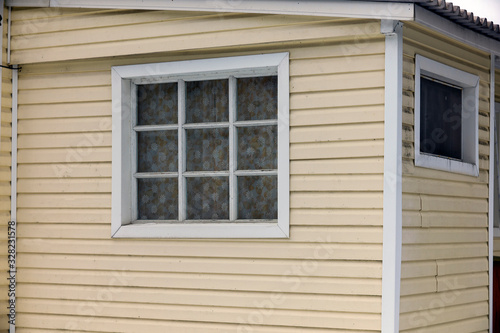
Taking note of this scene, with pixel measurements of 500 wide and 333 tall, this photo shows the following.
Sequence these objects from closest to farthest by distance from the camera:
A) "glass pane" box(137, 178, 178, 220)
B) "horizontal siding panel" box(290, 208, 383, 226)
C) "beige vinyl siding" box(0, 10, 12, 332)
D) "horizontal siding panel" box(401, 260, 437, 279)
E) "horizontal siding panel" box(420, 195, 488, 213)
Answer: "horizontal siding panel" box(290, 208, 383, 226)
"horizontal siding panel" box(401, 260, 437, 279)
"horizontal siding panel" box(420, 195, 488, 213)
"glass pane" box(137, 178, 178, 220)
"beige vinyl siding" box(0, 10, 12, 332)

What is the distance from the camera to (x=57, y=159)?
9.09 metres

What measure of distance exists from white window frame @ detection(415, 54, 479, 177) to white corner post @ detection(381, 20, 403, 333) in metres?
0.44

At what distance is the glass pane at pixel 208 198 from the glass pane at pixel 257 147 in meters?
0.28

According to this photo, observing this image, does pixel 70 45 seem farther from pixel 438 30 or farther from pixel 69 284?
pixel 438 30

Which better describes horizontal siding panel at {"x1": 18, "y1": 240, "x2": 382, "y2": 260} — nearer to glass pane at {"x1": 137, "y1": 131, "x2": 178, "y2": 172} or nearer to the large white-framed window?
the large white-framed window

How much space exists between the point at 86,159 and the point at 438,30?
3.54 metres

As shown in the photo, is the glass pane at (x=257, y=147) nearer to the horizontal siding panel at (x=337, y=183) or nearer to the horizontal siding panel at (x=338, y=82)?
the horizontal siding panel at (x=337, y=183)

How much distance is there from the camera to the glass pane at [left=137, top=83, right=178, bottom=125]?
875cm

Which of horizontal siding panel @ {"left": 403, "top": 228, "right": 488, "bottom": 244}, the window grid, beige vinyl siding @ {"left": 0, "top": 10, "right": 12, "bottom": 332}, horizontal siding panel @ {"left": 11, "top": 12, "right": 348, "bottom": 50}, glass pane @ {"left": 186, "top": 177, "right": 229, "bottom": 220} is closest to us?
horizontal siding panel @ {"left": 403, "top": 228, "right": 488, "bottom": 244}

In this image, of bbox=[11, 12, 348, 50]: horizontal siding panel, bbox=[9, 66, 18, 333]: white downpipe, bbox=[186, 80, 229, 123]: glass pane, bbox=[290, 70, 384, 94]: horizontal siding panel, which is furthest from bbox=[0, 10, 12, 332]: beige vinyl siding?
bbox=[290, 70, 384, 94]: horizontal siding panel

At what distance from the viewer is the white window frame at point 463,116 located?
26.3ft

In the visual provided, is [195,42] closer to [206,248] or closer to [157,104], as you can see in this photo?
[157,104]

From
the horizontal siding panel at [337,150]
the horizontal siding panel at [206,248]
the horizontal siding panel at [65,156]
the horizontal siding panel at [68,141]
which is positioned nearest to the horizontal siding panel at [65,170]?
the horizontal siding panel at [65,156]

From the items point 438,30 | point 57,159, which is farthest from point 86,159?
point 438,30
